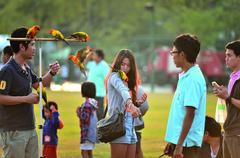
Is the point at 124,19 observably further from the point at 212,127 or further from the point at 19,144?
the point at 19,144

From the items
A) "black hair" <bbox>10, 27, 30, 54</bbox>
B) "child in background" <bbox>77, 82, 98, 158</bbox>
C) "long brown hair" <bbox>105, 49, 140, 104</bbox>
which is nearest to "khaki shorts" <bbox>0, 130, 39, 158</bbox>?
"black hair" <bbox>10, 27, 30, 54</bbox>

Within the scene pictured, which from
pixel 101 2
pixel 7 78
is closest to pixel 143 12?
pixel 101 2

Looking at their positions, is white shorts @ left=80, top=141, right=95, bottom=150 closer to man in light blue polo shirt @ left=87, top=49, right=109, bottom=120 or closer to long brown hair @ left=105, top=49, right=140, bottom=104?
long brown hair @ left=105, top=49, right=140, bottom=104

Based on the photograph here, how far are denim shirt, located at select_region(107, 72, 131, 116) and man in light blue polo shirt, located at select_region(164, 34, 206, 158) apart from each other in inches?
68.4

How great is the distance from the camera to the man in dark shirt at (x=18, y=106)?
27.7ft

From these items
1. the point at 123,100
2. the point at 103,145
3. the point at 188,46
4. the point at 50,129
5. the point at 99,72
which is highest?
the point at 188,46

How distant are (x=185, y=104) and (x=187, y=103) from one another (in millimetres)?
32

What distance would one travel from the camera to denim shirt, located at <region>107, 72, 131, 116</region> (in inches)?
391

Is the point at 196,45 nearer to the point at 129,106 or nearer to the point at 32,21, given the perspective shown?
the point at 129,106

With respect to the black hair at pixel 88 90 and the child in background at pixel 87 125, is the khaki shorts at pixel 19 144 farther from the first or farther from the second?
the black hair at pixel 88 90

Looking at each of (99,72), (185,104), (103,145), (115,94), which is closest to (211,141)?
(115,94)

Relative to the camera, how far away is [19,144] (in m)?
8.46

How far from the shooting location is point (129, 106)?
9.72 metres

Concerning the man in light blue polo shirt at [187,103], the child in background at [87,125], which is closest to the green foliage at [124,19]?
the child in background at [87,125]
